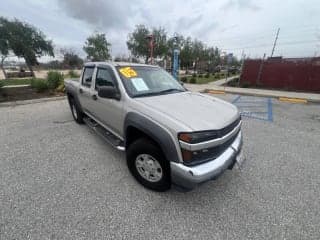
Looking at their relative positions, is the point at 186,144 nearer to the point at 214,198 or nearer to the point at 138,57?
the point at 214,198

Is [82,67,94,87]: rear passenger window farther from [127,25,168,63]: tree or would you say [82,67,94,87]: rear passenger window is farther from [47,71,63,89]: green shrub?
[127,25,168,63]: tree

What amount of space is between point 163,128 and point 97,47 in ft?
105

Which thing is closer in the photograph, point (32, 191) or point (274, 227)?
point (274, 227)

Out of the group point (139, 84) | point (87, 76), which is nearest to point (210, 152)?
point (139, 84)

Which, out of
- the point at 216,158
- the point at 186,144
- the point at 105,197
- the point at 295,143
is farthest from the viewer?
the point at 295,143

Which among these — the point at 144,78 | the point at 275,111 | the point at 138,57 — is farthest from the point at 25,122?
the point at 138,57

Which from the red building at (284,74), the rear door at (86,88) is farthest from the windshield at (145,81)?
the red building at (284,74)

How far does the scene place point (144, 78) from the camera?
3.18 m

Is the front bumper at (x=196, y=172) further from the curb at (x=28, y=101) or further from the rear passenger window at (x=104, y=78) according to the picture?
the curb at (x=28, y=101)

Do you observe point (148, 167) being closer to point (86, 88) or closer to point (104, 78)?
point (104, 78)

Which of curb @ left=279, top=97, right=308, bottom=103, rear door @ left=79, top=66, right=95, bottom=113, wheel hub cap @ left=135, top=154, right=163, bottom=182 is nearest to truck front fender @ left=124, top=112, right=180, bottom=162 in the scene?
wheel hub cap @ left=135, top=154, right=163, bottom=182

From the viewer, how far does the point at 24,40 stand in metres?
22.7

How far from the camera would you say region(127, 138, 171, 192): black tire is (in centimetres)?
229

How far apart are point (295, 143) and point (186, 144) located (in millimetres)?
3710
